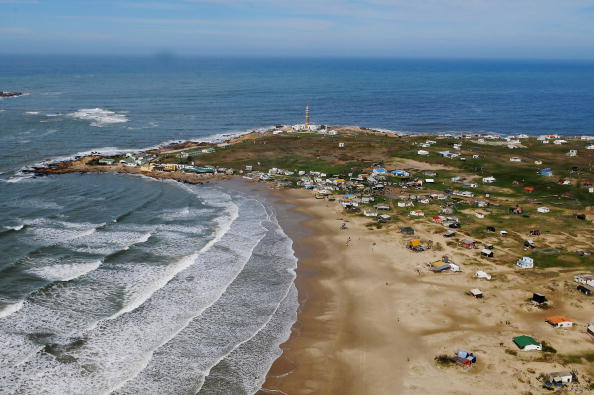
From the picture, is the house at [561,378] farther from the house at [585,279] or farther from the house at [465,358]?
the house at [585,279]

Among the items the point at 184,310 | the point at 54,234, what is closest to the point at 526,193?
the point at 184,310

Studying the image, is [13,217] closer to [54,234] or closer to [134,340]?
[54,234]

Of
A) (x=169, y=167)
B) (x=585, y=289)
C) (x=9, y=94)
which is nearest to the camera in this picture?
(x=585, y=289)

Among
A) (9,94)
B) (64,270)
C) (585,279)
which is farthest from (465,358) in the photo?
(9,94)

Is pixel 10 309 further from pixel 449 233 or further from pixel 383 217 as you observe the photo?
pixel 449 233

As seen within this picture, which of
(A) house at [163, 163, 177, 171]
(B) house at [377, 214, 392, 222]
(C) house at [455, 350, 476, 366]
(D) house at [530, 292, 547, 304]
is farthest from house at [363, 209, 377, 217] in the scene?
(A) house at [163, 163, 177, 171]

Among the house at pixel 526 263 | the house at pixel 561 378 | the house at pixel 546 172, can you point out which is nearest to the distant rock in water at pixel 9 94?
the house at pixel 546 172

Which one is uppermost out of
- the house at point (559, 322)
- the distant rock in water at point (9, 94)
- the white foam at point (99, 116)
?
the distant rock in water at point (9, 94)
